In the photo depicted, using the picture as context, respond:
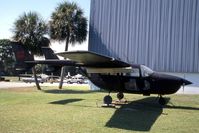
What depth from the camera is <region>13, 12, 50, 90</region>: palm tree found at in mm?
34406

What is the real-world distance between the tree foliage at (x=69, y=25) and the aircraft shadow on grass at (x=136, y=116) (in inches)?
746

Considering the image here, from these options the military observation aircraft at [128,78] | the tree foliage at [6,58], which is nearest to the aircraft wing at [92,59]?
the military observation aircraft at [128,78]

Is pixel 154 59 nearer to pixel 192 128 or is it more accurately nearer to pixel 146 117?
pixel 146 117

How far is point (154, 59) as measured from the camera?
26219 millimetres

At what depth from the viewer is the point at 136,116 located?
42.6 feet

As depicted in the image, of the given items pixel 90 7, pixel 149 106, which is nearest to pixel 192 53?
pixel 90 7

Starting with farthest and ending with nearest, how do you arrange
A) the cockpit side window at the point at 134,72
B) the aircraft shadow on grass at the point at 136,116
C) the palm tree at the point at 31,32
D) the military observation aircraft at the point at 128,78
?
the palm tree at the point at 31,32, the cockpit side window at the point at 134,72, the military observation aircraft at the point at 128,78, the aircraft shadow on grass at the point at 136,116

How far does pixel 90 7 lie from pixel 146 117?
16.8 m

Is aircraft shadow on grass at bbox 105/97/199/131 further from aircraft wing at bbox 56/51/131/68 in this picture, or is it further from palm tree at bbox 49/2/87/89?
palm tree at bbox 49/2/87/89

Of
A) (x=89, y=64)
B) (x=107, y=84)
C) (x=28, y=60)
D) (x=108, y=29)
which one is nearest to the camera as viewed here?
(x=89, y=64)

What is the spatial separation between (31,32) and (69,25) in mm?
3607

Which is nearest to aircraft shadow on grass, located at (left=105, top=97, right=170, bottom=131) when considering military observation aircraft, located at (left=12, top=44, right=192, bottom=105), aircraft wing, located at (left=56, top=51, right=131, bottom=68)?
military observation aircraft, located at (left=12, top=44, right=192, bottom=105)

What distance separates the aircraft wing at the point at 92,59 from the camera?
13624 millimetres

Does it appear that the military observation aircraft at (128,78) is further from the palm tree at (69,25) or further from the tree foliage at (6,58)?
the tree foliage at (6,58)
